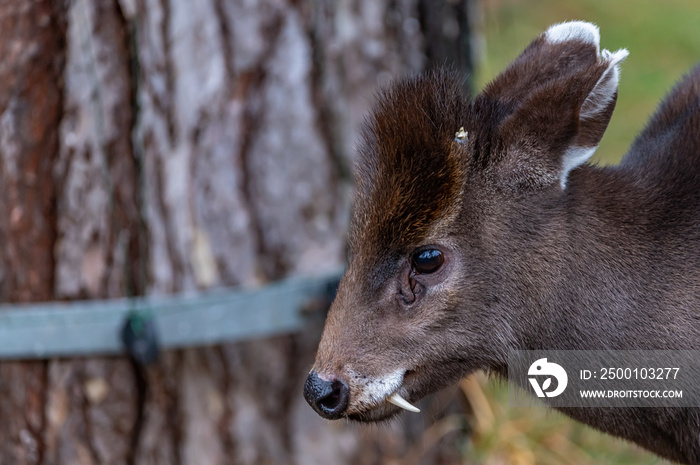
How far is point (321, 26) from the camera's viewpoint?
346 centimetres

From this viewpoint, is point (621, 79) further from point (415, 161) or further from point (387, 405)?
point (387, 405)

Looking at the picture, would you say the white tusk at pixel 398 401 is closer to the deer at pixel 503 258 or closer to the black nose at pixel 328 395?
the deer at pixel 503 258

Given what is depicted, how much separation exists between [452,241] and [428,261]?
8cm

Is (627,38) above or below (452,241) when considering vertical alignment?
below

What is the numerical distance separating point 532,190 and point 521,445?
2572mm

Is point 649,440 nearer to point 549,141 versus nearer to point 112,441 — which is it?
point 549,141

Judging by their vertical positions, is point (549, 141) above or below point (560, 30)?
below

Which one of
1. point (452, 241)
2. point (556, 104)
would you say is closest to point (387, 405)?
point (452, 241)

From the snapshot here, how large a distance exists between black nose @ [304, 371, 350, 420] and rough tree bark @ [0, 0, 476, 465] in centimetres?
119

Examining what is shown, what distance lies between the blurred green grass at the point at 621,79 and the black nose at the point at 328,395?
2.22 metres

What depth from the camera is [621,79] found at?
723 centimetres

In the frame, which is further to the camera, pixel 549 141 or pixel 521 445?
pixel 521 445

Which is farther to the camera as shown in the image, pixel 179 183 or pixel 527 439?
pixel 527 439

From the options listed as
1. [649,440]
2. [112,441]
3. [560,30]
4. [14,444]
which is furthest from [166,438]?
[560,30]
